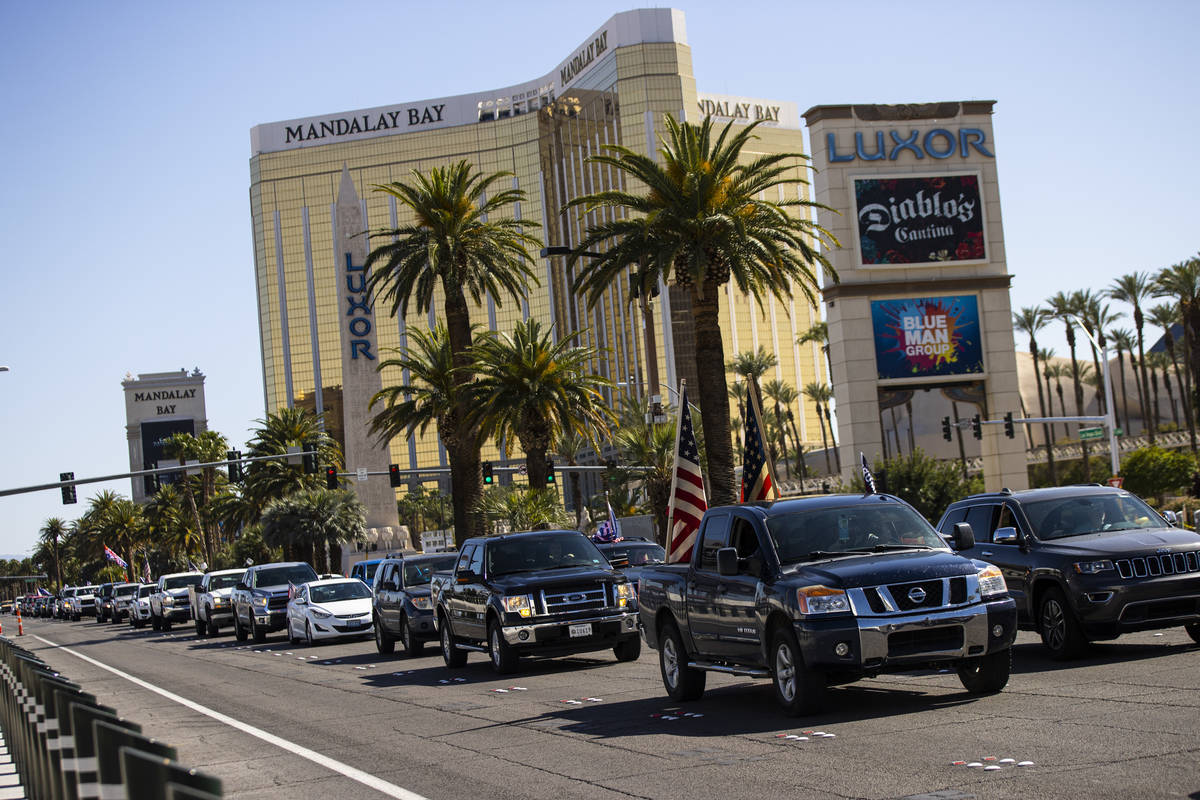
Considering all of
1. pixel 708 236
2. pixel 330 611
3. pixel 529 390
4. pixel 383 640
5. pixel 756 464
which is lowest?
pixel 383 640

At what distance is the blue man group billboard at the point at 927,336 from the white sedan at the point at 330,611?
3388 cm

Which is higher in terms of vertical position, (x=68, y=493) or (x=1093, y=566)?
(x=68, y=493)

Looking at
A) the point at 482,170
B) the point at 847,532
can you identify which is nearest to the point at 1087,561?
the point at 847,532

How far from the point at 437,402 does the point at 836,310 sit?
2128 centimetres

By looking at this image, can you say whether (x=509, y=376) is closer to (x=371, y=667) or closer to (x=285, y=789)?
(x=371, y=667)

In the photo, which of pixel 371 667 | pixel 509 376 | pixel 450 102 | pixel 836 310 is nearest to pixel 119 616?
Result: pixel 509 376

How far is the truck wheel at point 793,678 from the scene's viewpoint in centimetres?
1120

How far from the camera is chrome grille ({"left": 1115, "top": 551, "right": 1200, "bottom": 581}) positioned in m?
13.9

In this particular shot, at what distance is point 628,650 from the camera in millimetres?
19875

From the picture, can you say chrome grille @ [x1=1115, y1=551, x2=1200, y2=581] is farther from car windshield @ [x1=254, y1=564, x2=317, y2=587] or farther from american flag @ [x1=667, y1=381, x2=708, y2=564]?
car windshield @ [x1=254, y1=564, x2=317, y2=587]

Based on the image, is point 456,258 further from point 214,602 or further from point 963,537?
point 963,537

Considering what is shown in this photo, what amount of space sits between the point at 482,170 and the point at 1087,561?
142 metres

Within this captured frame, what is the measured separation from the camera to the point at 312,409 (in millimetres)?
170125

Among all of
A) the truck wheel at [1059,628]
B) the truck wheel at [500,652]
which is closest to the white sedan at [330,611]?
the truck wheel at [500,652]
